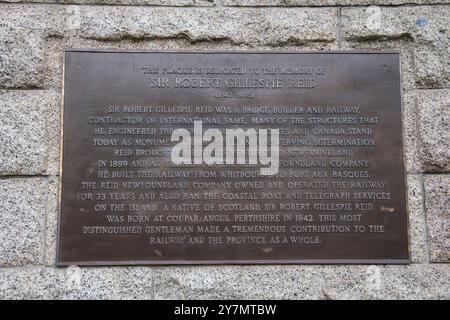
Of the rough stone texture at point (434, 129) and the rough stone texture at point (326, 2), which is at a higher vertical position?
the rough stone texture at point (326, 2)

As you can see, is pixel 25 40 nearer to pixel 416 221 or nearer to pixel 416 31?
pixel 416 31

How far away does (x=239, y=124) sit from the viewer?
13.1 feet

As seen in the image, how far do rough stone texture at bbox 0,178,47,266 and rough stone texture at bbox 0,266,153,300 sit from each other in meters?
0.11

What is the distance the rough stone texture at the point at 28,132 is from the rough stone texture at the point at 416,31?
2.55m

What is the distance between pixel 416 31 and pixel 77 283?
3461 mm

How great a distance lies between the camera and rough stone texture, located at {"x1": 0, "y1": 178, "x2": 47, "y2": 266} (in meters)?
3.83

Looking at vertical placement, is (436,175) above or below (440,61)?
below

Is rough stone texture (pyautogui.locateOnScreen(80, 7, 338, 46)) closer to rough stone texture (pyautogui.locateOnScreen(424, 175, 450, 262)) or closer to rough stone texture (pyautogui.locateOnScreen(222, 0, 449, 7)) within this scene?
rough stone texture (pyautogui.locateOnScreen(222, 0, 449, 7))

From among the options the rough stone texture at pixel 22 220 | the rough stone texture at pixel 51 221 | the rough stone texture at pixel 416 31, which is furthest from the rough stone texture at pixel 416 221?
the rough stone texture at pixel 22 220

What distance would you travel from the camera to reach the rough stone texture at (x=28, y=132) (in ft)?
12.9

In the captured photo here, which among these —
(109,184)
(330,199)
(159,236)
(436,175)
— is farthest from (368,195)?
(109,184)

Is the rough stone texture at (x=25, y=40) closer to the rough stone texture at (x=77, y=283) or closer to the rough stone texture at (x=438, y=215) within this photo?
the rough stone texture at (x=77, y=283)

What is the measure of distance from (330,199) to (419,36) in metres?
1.60
